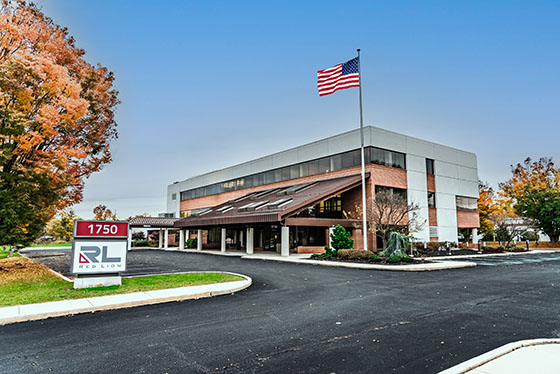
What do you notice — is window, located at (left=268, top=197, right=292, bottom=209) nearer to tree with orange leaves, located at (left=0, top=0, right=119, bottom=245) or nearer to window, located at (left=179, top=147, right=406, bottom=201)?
window, located at (left=179, top=147, right=406, bottom=201)

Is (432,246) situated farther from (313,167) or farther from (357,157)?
(313,167)

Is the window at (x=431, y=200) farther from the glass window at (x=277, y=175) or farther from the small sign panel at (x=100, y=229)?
the small sign panel at (x=100, y=229)

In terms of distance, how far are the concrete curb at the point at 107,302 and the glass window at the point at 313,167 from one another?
79.3 ft

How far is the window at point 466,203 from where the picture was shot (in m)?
37.6

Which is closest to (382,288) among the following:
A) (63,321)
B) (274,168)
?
(63,321)

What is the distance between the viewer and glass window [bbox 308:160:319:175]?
35.0 m

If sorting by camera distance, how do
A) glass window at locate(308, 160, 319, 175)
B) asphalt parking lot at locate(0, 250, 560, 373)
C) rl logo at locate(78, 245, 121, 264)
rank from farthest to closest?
glass window at locate(308, 160, 319, 175) → rl logo at locate(78, 245, 121, 264) → asphalt parking lot at locate(0, 250, 560, 373)

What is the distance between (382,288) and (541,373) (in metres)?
7.39

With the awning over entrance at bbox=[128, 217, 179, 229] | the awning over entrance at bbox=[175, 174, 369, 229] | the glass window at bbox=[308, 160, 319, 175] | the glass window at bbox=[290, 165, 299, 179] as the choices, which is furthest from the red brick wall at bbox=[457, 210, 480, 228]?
the awning over entrance at bbox=[128, 217, 179, 229]

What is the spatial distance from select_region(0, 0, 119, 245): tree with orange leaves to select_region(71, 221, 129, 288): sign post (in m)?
4.58

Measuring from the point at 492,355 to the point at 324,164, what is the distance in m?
29.6

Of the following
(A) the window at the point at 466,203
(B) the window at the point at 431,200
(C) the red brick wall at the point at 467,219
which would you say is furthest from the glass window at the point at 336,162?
(C) the red brick wall at the point at 467,219

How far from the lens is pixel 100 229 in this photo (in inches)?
471

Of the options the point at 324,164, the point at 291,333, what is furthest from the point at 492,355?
the point at 324,164
